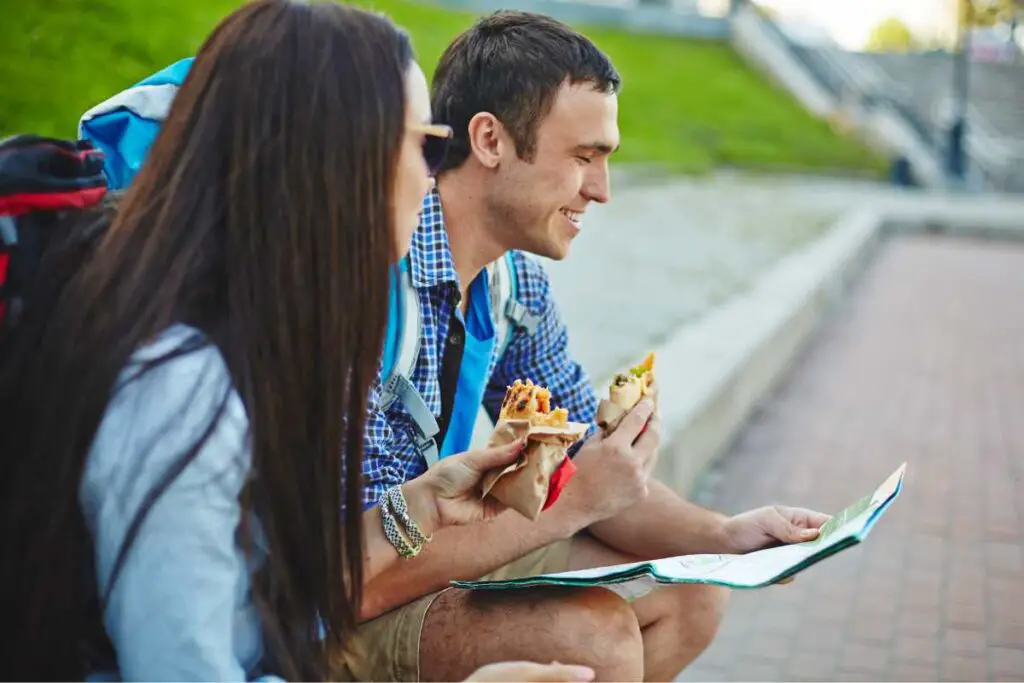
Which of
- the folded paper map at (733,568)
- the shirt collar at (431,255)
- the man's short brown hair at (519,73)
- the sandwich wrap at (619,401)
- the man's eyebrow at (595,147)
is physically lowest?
the folded paper map at (733,568)

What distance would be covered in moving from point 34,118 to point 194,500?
18.4 ft

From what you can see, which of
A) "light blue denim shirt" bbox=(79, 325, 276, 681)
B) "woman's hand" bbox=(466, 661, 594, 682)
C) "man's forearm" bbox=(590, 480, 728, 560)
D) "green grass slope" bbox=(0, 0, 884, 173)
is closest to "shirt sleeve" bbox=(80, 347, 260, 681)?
"light blue denim shirt" bbox=(79, 325, 276, 681)

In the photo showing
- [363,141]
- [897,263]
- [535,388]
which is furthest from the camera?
[897,263]

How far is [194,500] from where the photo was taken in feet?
5.04

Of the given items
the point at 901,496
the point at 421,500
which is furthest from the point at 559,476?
the point at 901,496

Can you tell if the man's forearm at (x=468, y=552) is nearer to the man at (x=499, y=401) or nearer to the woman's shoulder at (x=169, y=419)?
the man at (x=499, y=401)

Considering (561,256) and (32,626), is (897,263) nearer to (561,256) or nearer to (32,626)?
(561,256)

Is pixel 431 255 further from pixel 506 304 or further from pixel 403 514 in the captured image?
pixel 403 514

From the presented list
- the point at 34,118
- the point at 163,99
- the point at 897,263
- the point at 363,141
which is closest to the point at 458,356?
the point at 163,99

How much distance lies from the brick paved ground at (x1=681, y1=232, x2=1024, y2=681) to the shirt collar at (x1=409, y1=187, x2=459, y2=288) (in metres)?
1.89

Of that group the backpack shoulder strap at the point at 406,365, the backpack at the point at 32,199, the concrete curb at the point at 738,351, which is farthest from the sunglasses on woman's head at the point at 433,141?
the concrete curb at the point at 738,351

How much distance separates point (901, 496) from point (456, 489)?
13.6 ft

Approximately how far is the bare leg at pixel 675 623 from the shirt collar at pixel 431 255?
764mm

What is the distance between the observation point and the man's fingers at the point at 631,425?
255 cm
